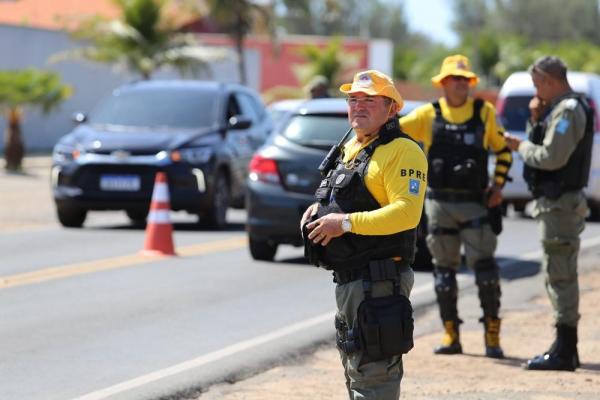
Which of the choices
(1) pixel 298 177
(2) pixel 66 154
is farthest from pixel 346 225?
(2) pixel 66 154

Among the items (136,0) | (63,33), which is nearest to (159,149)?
(136,0)

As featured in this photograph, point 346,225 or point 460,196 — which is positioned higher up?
point 346,225

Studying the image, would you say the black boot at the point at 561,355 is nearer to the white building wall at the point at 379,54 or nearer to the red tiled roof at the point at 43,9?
the red tiled roof at the point at 43,9

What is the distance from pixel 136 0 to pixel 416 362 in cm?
3189

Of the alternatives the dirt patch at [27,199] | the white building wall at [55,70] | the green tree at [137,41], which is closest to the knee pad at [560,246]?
the dirt patch at [27,199]

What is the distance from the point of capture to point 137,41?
1594 inches

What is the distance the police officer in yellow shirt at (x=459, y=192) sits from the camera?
9.54m

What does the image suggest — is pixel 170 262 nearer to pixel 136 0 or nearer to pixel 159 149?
pixel 159 149

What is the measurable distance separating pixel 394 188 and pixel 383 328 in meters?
0.55

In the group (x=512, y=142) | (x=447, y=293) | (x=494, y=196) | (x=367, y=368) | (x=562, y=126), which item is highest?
(x=562, y=126)

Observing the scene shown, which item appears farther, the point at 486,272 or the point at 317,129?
the point at 317,129

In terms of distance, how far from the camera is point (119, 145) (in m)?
17.7

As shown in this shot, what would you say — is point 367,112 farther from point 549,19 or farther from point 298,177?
point 549,19

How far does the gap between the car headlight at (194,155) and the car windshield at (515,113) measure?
5213 millimetres
